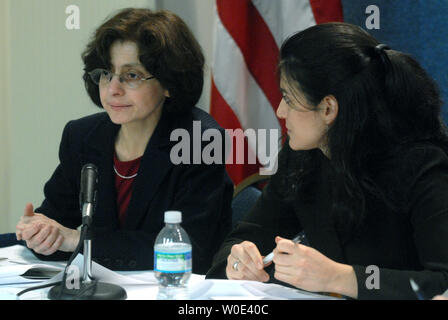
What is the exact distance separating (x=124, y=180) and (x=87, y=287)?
65cm

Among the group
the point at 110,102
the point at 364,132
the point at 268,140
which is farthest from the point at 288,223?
the point at 268,140

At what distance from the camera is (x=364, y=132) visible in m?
1.28

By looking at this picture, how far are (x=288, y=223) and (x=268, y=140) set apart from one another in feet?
2.69

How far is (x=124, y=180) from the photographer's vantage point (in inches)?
69.4

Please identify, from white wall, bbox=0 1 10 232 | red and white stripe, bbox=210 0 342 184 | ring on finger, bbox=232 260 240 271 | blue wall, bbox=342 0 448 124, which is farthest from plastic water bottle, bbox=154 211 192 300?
white wall, bbox=0 1 10 232

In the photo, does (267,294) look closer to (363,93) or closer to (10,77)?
A: (363,93)

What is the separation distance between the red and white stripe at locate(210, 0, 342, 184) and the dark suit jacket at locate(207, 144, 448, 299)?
2.60 feet

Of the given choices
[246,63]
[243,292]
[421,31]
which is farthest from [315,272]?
[246,63]

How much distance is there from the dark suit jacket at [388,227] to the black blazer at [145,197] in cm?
13

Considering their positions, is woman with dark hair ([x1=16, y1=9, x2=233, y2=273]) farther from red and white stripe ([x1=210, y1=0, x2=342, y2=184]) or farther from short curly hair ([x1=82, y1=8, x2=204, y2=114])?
red and white stripe ([x1=210, y1=0, x2=342, y2=184])

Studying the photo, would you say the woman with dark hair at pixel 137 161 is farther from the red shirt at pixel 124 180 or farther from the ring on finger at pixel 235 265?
the ring on finger at pixel 235 265

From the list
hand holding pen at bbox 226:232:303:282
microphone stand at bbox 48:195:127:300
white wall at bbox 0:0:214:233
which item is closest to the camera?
microphone stand at bbox 48:195:127:300

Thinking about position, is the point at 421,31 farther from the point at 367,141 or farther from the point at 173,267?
the point at 173,267

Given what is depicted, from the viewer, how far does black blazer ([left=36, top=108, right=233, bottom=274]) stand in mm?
1537
